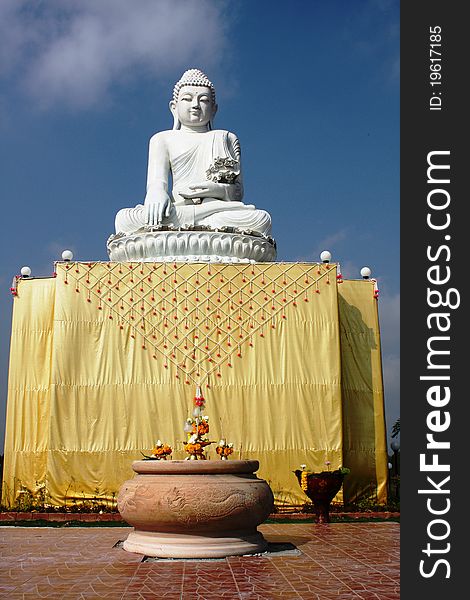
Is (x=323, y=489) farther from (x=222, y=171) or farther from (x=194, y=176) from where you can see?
(x=194, y=176)

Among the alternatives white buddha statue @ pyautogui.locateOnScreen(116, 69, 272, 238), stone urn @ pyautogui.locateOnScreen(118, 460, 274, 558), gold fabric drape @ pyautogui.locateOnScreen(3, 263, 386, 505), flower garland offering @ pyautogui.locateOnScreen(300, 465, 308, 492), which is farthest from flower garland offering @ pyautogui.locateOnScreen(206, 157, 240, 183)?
stone urn @ pyautogui.locateOnScreen(118, 460, 274, 558)

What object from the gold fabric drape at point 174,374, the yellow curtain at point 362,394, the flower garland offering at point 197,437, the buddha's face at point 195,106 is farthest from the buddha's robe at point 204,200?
the flower garland offering at point 197,437

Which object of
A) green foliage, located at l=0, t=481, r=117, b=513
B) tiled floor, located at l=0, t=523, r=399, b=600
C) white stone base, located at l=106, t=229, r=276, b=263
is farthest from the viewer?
white stone base, located at l=106, t=229, r=276, b=263

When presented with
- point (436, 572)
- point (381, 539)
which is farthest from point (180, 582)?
point (381, 539)

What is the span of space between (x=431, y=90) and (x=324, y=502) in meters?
4.83

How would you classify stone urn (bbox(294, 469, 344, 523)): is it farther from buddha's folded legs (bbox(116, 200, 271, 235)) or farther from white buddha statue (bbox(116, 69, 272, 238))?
buddha's folded legs (bbox(116, 200, 271, 235))

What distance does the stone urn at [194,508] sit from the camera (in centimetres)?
534

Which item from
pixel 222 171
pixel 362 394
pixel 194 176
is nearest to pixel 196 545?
pixel 362 394

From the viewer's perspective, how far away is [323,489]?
7.67m

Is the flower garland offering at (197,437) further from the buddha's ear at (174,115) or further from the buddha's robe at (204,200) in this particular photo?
the buddha's ear at (174,115)

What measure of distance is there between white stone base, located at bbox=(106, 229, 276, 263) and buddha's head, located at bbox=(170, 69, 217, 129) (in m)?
2.47

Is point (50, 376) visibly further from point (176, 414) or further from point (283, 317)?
point (283, 317)

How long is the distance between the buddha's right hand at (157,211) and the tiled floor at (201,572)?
14.0ft

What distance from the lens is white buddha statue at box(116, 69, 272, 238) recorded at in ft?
32.6
